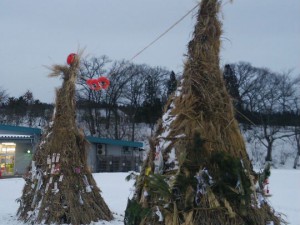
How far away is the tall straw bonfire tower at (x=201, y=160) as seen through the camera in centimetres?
312

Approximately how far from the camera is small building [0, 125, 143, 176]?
30.6 m

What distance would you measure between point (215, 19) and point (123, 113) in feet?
162

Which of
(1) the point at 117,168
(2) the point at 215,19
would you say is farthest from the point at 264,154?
(2) the point at 215,19

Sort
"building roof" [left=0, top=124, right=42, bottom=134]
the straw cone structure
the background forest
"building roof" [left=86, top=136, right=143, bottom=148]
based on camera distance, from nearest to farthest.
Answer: the straw cone structure → "building roof" [left=0, top=124, right=42, bottom=134] → "building roof" [left=86, top=136, right=143, bottom=148] → the background forest

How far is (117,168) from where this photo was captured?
3625 centimetres

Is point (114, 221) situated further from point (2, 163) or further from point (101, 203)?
point (2, 163)

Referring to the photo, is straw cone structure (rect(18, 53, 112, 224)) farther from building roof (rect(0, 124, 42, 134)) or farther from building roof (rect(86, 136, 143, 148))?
building roof (rect(86, 136, 143, 148))

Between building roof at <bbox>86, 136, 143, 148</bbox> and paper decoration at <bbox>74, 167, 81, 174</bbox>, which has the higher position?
building roof at <bbox>86, 136, 143, 148</bbox>

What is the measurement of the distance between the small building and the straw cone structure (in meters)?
18.2

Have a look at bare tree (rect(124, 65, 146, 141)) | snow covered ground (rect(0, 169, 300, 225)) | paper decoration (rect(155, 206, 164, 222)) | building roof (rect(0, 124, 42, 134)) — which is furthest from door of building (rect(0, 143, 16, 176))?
paper decoration (rect(155, 206, 164, 222))

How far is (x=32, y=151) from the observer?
29.6 m

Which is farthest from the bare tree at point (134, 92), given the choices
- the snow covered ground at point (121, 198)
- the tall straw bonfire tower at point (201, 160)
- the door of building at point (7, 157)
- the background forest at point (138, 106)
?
the tall straw bonfire tower at point (201, 160)

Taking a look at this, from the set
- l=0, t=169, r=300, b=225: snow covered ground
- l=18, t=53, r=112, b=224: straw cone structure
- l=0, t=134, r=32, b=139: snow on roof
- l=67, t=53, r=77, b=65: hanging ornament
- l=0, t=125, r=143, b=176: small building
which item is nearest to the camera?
l=18, t=53, r=112, b=224: straw cone structure

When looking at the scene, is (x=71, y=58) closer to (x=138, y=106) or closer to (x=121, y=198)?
(x=121, y=198)
